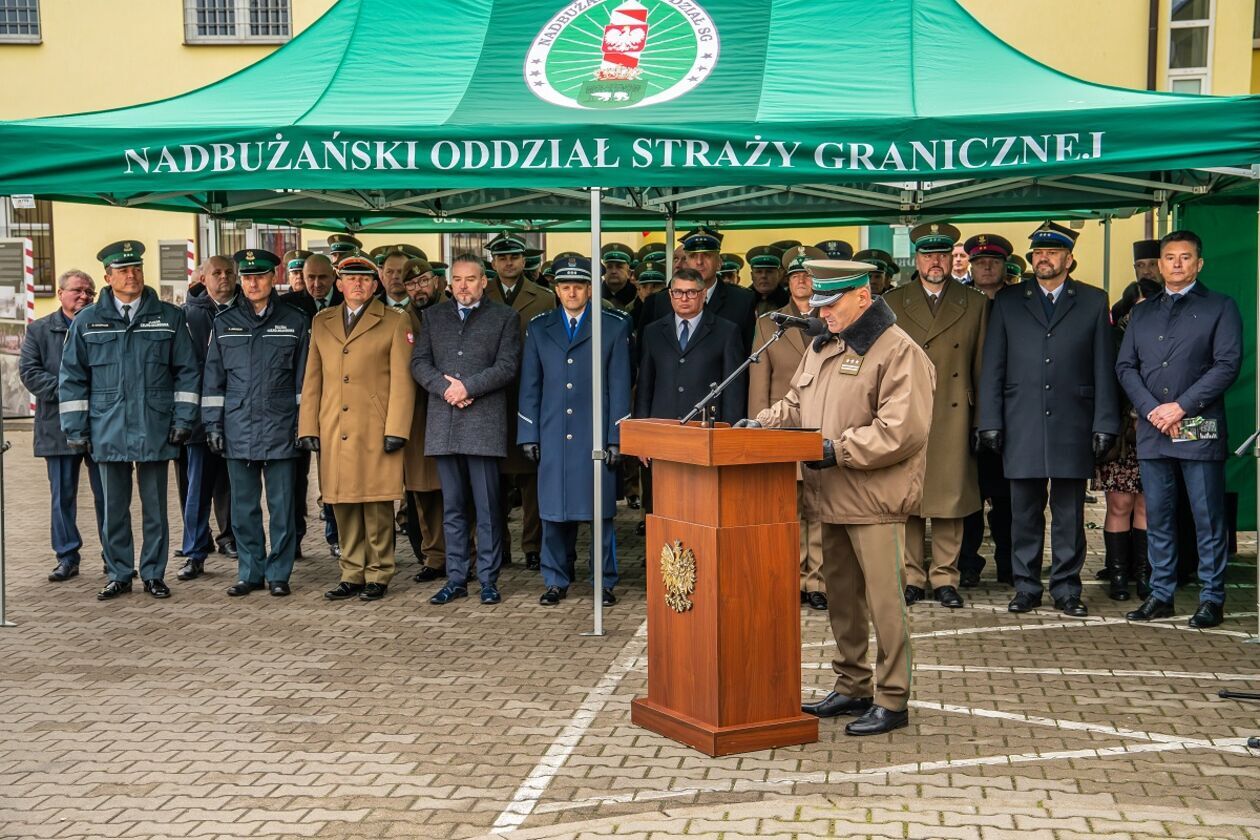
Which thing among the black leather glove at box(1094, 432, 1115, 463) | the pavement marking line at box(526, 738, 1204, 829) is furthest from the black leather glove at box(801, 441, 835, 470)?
the black leather glove at box(1094, 432, 1115, 463)

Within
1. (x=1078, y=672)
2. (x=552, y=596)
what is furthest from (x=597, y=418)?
(x=1078, y=672)

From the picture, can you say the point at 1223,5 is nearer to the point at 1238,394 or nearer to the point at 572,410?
the point at 1238,394

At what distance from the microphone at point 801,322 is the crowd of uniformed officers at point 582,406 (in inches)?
80.4

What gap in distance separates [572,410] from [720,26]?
2.48 meters

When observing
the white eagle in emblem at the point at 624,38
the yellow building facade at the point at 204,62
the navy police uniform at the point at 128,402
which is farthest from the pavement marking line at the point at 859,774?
the yellow building facade at the point at 204,62

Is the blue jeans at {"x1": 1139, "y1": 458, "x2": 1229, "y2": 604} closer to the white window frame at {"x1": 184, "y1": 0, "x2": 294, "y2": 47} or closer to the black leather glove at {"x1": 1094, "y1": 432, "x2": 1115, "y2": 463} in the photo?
the black leather glove at {"x1": 1094, "y1": 432, "x2": 1115, "y2": 463}

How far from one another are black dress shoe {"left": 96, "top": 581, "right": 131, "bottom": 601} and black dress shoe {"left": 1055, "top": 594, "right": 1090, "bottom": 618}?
5.77 metres

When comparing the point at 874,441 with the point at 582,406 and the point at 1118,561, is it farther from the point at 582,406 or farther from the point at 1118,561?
the point at 1118,561

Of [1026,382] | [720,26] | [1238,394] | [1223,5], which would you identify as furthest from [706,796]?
[1223,5]

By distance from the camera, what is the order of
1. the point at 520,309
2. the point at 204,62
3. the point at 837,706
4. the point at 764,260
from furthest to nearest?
the point at 204,62
the point at 764,260
the point at 520,309
the point at 837,706

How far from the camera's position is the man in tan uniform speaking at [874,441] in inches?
224

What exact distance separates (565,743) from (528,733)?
0.74 ft

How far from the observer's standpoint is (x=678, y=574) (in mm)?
5707

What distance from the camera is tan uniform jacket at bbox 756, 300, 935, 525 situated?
18.5 feet
